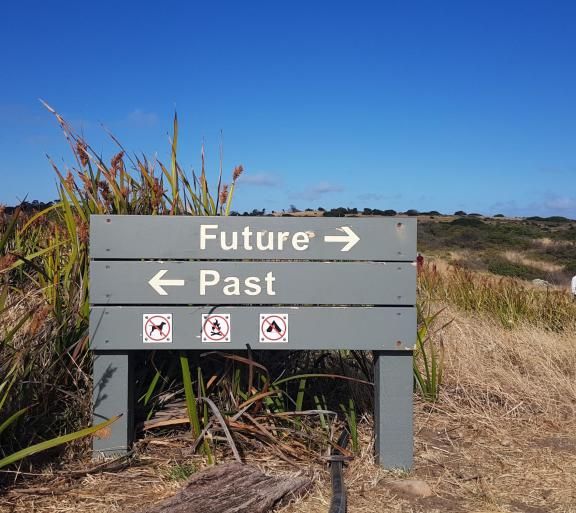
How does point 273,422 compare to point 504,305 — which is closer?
point 273,422

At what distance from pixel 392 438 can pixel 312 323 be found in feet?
2.64

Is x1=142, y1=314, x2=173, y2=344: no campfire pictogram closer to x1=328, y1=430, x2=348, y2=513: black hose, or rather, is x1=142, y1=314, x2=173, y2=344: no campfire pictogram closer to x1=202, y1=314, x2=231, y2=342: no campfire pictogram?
x1=202, y1=314, x2=231, y2=342: no campfire pictogram

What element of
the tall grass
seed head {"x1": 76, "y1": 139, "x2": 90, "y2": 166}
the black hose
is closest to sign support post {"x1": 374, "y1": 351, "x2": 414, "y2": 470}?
the black hose

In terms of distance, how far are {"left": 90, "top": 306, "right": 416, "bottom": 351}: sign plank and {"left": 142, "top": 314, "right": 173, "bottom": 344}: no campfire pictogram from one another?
0.01 m

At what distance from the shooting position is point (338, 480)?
3.23m

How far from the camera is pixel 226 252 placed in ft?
11.3

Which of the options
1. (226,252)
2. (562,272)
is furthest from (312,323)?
(562,272)

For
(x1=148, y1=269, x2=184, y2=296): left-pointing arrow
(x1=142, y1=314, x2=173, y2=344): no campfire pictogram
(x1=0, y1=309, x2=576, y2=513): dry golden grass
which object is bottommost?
(x1=0, y1=309, x2=576, y2=513): dry golden grass

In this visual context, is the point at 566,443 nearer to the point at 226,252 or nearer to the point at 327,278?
the point at 327,278

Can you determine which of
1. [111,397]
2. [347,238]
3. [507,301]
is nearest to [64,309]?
[111,397]

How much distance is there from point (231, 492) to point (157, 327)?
986mm

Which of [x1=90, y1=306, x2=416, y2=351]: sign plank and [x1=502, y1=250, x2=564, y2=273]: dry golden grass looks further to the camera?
[x1=502, y1=250, x2=564, y2=273]: dry golden grass

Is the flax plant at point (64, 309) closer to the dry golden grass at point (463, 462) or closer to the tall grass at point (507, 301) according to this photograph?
the dry golden grass at point (463, 462)

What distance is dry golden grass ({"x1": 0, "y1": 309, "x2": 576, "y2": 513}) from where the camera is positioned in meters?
3.08
